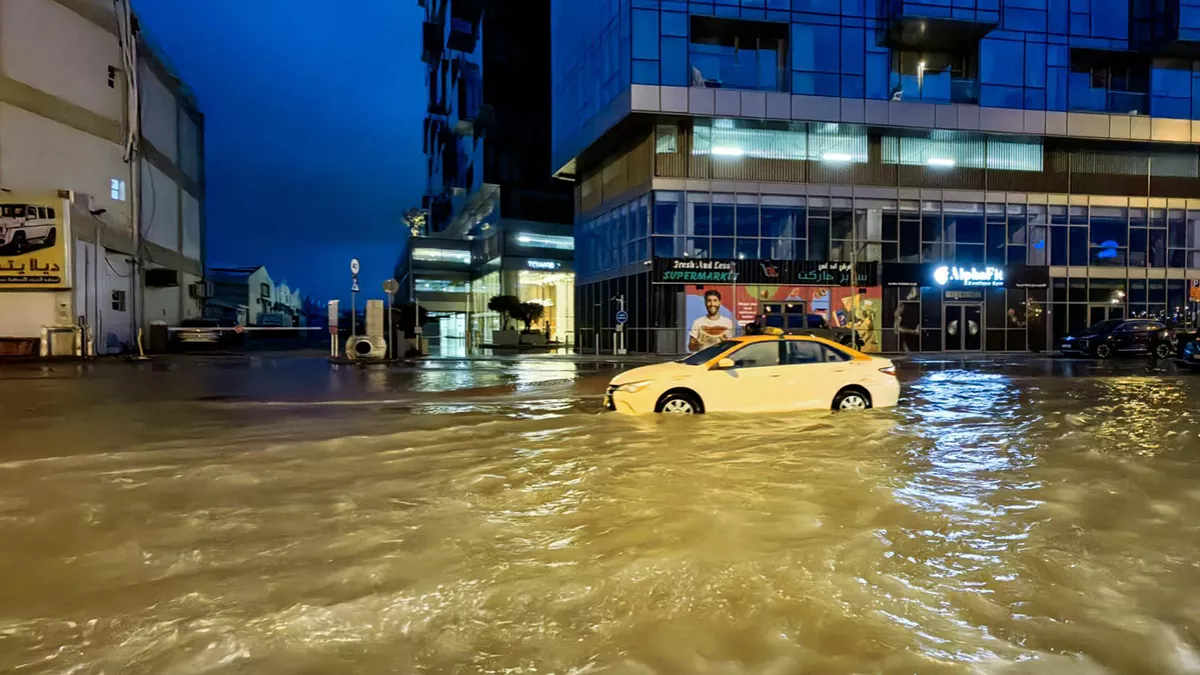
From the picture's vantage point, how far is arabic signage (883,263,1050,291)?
33594 millimetres

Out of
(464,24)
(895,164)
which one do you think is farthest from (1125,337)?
(464,24)

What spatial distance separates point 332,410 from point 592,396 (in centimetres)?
520

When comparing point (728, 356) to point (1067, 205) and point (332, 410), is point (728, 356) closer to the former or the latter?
point (332, 410)

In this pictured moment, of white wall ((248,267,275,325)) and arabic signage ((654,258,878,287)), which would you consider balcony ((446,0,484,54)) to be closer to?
white wall ((248,267,275,325))

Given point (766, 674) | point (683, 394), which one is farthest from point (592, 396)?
point (766, 674)

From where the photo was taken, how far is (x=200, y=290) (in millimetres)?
42094

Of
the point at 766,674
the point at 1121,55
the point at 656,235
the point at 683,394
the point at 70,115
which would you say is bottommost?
the point at 766,674

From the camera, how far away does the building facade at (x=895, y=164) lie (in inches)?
1243

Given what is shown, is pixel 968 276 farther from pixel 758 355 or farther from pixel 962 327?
pixel 758 355

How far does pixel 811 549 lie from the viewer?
5.18 metres

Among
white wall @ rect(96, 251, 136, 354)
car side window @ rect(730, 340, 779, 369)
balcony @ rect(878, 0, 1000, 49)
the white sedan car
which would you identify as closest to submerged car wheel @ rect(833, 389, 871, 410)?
the white sedan car

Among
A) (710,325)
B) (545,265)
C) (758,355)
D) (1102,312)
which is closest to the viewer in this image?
(758,355)

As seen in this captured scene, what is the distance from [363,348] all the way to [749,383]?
17731 millimetres

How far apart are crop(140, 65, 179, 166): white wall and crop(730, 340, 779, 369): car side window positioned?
34.8 meters
